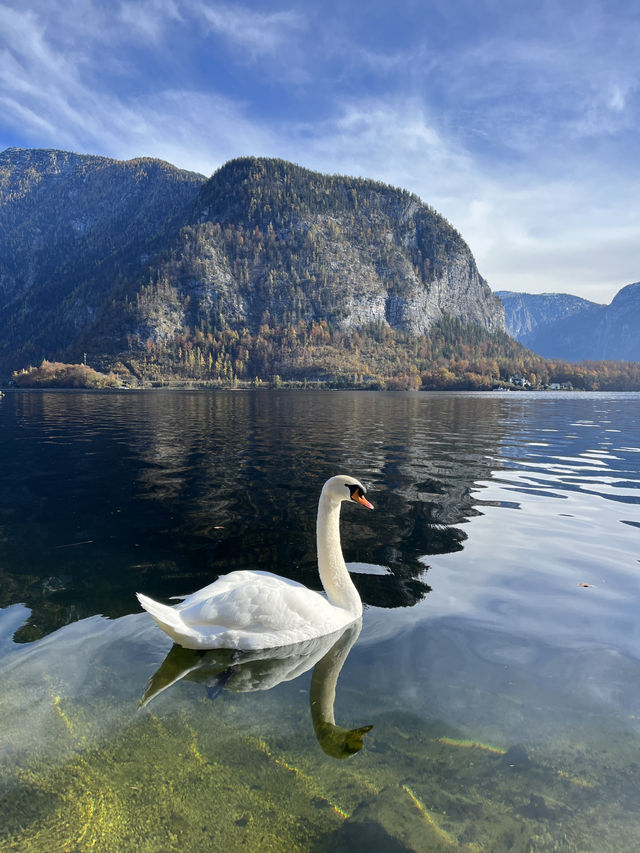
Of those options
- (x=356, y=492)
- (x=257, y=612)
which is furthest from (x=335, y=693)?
(x=356, y=492)

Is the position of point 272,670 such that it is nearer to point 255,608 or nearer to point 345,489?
point 255,608

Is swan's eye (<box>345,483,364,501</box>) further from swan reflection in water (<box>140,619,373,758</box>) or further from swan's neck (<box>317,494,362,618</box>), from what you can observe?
swan reflection in water (<box>140,619,373,758</box>)

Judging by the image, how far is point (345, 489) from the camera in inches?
274

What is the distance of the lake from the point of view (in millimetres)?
3818

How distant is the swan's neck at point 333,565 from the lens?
6.91m

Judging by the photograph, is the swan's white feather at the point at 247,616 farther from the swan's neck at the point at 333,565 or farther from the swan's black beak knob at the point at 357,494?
the swan's black beak knob at the point at 357,494

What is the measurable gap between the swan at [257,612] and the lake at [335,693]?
0.33 meters

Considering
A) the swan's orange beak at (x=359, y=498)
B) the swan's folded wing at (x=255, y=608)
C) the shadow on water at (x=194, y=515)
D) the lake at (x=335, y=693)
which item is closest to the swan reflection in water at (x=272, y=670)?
the lake at (x=335, y=693)

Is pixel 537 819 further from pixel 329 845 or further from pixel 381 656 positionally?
pixel 381 656

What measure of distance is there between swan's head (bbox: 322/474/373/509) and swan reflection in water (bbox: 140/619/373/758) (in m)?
1.96

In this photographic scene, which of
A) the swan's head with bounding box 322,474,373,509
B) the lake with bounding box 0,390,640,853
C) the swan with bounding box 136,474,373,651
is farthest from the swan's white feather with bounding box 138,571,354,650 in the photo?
the swan's head with bounding box 322,474,373,509

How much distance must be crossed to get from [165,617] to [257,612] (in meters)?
1.14

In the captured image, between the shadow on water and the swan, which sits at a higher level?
the swan

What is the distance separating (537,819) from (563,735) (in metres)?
1.24
